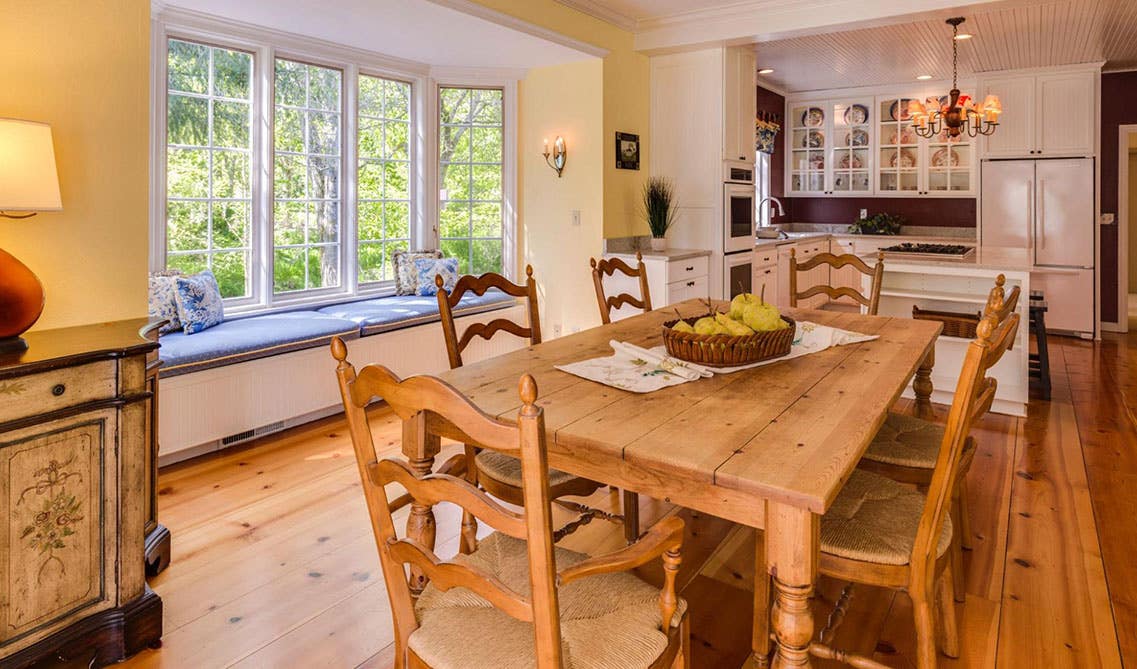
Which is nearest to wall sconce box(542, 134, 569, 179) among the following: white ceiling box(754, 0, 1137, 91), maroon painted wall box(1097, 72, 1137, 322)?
white ceiling box(754, 0, 1137, 91)

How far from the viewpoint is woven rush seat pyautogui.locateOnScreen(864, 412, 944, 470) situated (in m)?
2.15

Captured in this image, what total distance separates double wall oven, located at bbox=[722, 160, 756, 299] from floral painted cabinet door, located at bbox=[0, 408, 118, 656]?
4.38m

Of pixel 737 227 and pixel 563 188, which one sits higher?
pixel 563 188

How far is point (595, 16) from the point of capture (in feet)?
16.0

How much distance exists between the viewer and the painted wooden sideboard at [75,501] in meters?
1.75

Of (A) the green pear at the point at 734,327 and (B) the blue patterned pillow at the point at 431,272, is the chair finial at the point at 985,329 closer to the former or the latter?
(A) the green pear at the point at 734,327

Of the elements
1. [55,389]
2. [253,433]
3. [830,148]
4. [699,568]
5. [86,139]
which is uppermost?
[830,148]

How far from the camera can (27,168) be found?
1.94 meters

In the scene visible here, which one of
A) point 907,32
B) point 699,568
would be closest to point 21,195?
point 699,568

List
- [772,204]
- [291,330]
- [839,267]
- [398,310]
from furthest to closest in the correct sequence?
1. [772,204]
2. [398,310]
3. [291,330]
4. [839,267]

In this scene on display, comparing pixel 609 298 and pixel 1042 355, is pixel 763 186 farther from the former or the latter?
pixel 609 298

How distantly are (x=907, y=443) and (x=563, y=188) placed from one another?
3.57 meters

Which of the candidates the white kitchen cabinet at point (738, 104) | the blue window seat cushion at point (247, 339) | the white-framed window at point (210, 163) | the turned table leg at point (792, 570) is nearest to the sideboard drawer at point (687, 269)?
the white kitchen cabinet at point (738, 104)

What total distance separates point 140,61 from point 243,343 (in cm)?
149
